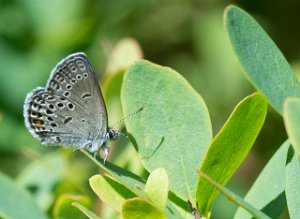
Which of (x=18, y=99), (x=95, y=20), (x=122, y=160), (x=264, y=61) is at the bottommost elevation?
(x=18, y=99)

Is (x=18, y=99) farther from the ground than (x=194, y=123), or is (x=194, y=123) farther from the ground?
(x=194, y=123)

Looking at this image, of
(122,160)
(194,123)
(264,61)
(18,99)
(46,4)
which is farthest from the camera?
(46,4)

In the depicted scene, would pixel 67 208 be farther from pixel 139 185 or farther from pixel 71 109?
pixel 71 109

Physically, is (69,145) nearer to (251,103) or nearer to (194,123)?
(194,123)

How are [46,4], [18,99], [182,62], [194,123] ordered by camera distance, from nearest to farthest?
[194,123]
[18,99]
[46,4]
[182,62]

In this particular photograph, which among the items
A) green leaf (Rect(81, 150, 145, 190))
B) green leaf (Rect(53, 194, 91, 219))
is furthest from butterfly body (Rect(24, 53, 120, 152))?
green leaf (Rect(81, 150, 145, 190))

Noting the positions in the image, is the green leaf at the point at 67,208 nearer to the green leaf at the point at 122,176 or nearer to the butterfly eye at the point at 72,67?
the green leaf at the point at 122,176

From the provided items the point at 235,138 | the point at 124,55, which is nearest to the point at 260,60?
the point at 235,138

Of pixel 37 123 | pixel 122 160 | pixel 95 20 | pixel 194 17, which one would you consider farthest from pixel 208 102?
pixel 122 160
